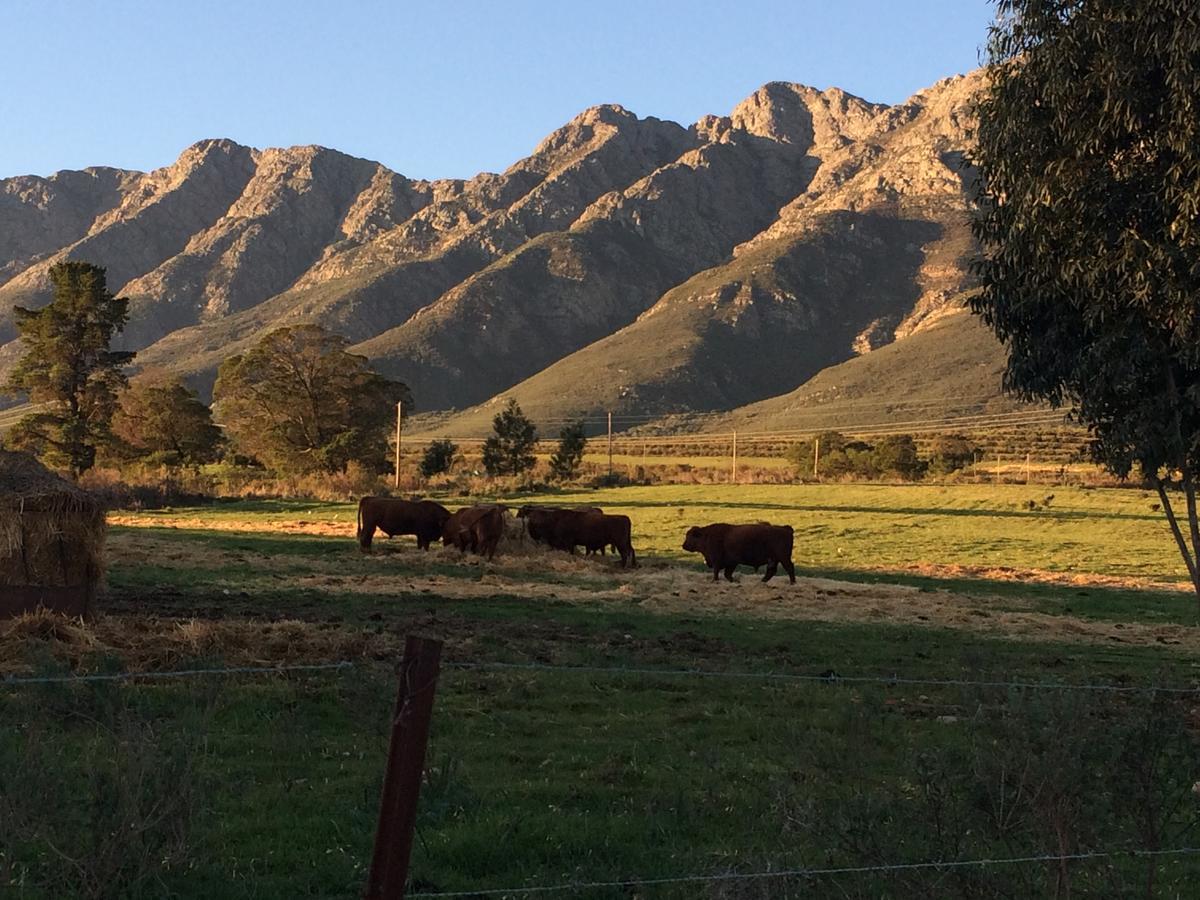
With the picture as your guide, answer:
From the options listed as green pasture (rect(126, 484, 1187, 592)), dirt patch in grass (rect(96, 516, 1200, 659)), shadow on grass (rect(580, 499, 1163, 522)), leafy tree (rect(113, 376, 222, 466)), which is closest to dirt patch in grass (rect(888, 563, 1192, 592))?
dirt patch in grass (rect(96, 516, 1200, 659))

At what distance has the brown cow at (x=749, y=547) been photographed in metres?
27.7

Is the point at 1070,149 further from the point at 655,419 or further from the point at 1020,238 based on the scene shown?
the point at 655,419

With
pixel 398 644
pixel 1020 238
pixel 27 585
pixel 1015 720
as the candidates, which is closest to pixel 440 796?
pixel 1015 720

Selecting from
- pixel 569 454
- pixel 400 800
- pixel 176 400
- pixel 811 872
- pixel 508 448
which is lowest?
pixel 811 872

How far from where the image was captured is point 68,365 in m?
58.0

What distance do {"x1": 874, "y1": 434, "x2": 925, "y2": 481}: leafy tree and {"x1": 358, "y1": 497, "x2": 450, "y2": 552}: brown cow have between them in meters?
55.2

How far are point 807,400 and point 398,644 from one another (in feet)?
570

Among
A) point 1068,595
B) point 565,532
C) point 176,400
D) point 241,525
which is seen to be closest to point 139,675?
point 1068,595

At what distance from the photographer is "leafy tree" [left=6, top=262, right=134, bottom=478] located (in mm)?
57531

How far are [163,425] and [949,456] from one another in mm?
61189

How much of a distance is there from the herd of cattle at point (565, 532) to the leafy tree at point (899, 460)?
5462cm

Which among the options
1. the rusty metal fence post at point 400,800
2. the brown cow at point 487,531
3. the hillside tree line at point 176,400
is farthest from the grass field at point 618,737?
the hillside tree line at point 176,400

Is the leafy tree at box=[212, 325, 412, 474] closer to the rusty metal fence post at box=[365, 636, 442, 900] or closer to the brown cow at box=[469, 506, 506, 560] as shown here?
the brown cow at box=[469, 506, 506, 560]

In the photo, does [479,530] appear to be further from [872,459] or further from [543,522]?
[872,459]
